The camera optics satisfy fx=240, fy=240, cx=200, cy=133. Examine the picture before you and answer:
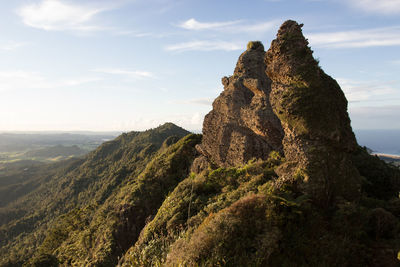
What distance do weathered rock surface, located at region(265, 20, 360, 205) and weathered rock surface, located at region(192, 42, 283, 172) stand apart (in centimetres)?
429

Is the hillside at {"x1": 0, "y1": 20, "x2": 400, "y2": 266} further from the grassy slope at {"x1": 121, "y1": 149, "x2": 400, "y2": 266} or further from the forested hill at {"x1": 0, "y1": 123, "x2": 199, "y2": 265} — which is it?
the forested hill at {"x1": 0, "y1": 123, "x2": 199, "y2": 265}

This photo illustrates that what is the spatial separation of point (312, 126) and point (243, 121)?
292 inches

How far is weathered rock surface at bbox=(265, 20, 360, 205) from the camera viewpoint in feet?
30.8

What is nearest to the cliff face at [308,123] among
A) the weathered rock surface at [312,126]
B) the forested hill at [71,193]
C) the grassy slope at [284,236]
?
the weathered rock surface at [312,126]

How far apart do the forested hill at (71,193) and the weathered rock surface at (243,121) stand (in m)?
30.1

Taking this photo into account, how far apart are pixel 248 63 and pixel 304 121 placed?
11.0m

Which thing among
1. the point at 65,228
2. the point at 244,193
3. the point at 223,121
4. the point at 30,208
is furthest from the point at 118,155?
the point at 244,193

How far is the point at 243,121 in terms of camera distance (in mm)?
17047

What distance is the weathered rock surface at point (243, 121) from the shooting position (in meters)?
15.2

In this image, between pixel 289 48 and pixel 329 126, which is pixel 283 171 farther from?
pixel 289 48

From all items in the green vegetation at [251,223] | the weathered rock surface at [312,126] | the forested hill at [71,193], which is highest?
the weathered rock surface at [312,126]

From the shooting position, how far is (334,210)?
884cm

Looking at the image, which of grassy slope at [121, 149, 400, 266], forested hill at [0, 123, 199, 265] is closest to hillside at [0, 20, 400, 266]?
grassy slope at [121, 149, 400, 266]

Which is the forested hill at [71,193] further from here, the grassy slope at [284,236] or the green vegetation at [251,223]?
the grassy slope at [284,236]
